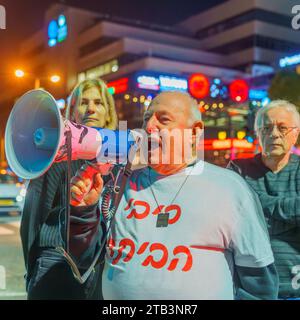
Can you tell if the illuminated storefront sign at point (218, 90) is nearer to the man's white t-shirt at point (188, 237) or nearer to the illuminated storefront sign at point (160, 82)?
the illuminated storefront sign at point (160, 82)

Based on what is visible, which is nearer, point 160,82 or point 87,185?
point 87,185

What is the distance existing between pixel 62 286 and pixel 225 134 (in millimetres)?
886

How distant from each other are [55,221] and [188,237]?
1.72ft

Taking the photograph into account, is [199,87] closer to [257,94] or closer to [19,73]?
[257,94]

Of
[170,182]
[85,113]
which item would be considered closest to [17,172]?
[85,113]

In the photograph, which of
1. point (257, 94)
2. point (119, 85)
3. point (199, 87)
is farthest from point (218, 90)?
point (119, 85)

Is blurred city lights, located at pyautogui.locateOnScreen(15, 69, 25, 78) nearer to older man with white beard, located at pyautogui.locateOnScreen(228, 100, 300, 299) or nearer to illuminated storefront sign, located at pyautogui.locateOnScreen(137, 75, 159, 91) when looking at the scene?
illuminated storefront sign, located at pyautogui.locateOnScreen(137, 75, 159, 91)

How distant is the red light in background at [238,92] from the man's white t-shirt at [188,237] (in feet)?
2.23

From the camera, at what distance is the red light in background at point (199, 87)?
195 centimetres

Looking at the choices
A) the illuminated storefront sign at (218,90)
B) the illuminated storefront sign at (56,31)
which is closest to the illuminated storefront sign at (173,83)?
the illuminated storefront sign at (218,90)

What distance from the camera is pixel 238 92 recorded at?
84.1 inches

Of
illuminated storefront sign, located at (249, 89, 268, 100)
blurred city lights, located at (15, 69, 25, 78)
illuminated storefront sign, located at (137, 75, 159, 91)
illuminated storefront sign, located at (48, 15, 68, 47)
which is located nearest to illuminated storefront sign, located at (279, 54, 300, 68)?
illuminated storefront sign, located at (249, 89, 268, 100)

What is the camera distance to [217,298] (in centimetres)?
149
